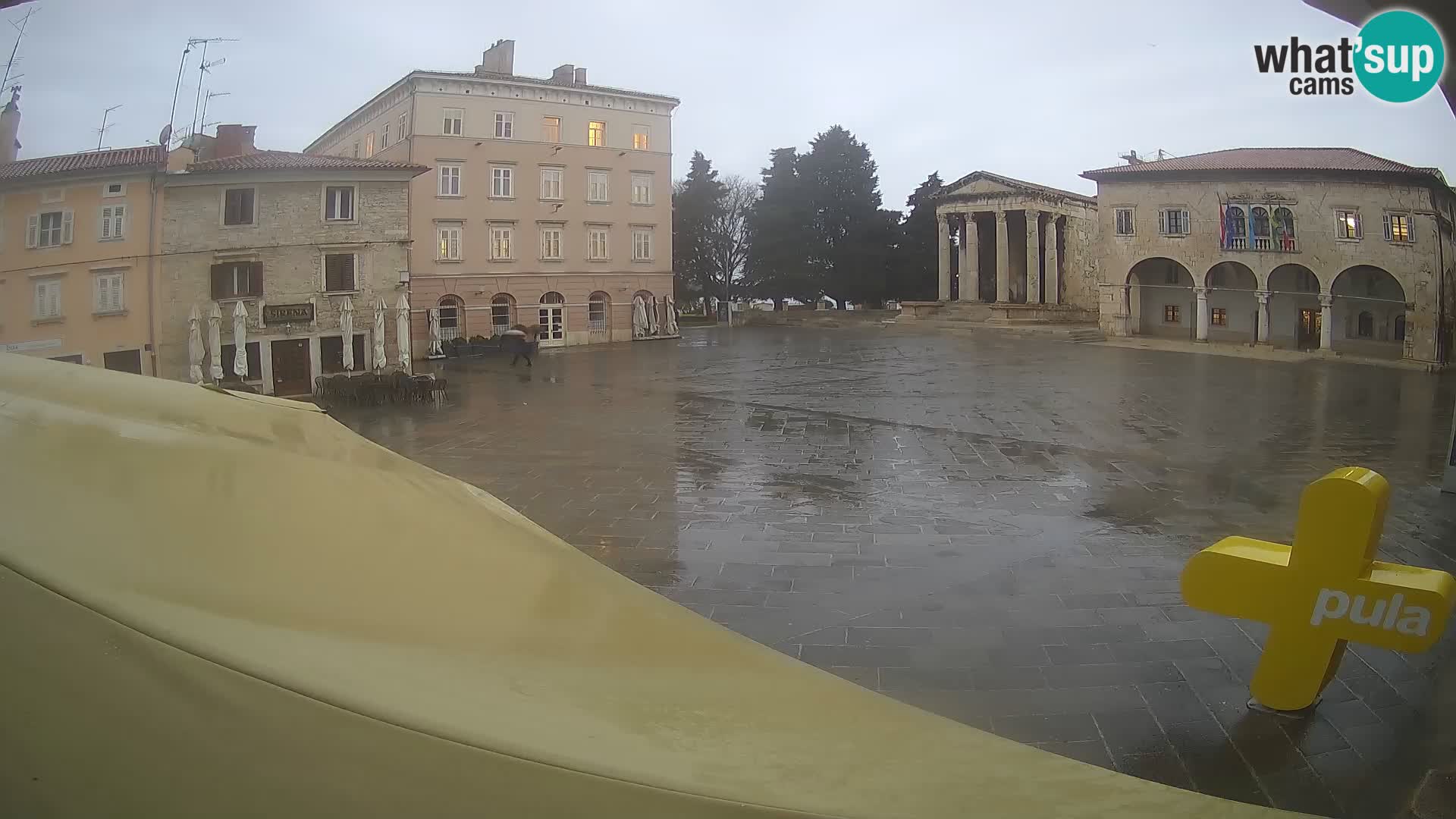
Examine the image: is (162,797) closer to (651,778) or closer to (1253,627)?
(651,778)

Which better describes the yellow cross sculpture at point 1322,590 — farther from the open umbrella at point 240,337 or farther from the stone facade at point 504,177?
the open umbrella at point 240,337

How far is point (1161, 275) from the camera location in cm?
407

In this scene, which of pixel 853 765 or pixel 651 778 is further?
pixel 853 765

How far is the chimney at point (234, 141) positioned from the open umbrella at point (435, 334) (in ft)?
3.16

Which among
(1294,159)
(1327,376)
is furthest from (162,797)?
(1327,376)

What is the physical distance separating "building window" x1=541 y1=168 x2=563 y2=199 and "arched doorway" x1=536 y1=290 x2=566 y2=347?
53cm

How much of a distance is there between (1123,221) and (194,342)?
404 cm

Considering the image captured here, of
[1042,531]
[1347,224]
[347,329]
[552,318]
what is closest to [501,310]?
[552,318]

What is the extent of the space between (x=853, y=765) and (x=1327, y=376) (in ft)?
9.69

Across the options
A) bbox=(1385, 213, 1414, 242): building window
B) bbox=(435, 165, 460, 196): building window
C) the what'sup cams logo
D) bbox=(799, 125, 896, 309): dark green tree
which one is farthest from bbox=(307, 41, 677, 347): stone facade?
bbox=(799, 125, 896, 309): dark green tree

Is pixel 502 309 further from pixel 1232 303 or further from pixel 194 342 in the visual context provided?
pixel 1232 303

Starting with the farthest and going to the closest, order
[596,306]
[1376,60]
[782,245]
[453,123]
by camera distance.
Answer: [782,245] → [596,306] → [453,123] → [1376,60]

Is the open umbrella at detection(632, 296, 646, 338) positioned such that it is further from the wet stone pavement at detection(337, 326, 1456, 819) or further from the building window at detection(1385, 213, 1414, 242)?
the building window at detection(1385, 213, 1414, 242)

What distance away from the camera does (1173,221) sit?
3938 millimetres
